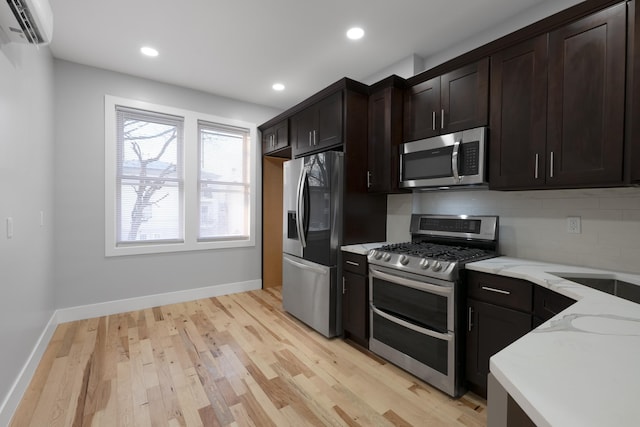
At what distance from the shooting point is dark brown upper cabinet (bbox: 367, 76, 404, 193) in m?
2.64

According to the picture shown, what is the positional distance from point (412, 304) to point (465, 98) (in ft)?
5.29

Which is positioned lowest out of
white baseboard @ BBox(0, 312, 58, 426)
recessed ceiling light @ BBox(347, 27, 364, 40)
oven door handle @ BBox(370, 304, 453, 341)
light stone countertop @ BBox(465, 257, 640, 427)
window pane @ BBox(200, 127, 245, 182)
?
white baseboard @ BBox(0, 312, 58, 426)

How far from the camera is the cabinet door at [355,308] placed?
251cm

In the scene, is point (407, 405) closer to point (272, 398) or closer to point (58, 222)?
point (272, 398)

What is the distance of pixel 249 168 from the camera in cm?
421

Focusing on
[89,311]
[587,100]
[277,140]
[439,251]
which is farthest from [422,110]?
[89,311]

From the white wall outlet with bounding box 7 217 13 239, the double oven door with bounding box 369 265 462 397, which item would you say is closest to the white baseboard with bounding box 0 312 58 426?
the white wall outlet with bounding box 7 217 13 239

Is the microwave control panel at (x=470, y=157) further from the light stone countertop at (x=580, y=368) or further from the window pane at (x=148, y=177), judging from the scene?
the window pane at (x=148, y=177)

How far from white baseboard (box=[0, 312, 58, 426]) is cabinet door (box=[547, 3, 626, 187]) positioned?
3.47 meters

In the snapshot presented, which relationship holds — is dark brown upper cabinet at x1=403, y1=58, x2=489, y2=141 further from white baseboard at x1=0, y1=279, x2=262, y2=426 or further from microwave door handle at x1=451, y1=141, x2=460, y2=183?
white baseboard at x1=0, y1=279, x2=262, y2=426

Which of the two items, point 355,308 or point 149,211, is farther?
point 149,211

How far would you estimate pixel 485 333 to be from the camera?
1.81 meters

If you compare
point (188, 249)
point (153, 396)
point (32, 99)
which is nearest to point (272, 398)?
point (153, 396)

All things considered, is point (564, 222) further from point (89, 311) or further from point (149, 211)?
point (89, 311)
